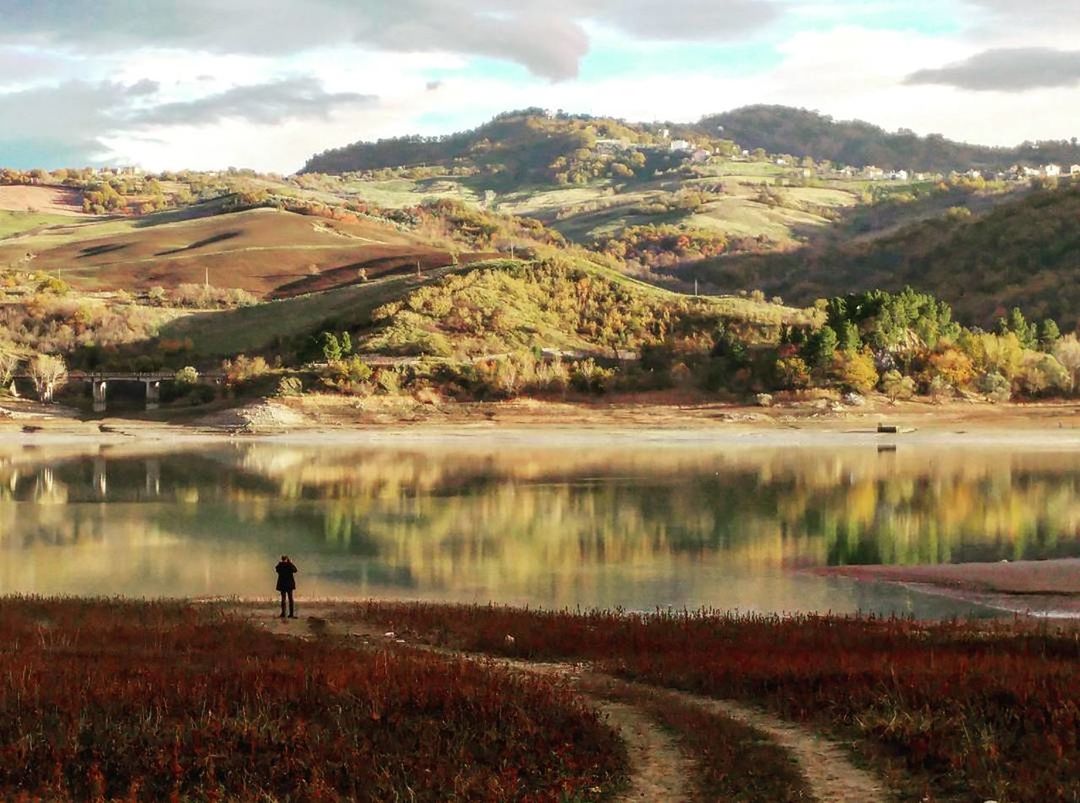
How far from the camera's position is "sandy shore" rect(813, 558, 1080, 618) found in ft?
91.8

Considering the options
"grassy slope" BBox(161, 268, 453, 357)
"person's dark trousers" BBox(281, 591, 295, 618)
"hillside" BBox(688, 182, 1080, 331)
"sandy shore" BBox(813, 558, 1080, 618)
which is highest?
"hillside" BBox(688, 182, 1080, 331)

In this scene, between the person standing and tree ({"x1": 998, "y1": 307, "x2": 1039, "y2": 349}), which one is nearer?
the person standing

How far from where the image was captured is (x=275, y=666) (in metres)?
16.7

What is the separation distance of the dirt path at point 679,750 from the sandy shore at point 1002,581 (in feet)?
42.3

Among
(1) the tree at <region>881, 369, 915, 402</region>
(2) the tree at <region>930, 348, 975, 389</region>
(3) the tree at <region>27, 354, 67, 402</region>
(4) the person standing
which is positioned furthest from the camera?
(3) the tree at <region>27, 354, 67, 402</region>

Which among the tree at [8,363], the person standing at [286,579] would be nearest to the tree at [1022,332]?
the tree at [8,363]

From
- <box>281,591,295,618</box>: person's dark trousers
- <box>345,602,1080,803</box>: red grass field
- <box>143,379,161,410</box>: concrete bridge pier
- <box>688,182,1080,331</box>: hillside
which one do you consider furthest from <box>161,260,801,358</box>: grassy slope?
<box>345,602,1080,803</box>: red grass field

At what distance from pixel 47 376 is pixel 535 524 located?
68.8 m

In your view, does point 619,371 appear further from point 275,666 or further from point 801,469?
point 275,666

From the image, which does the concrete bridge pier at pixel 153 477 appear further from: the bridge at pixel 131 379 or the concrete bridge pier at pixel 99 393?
the concrete bridge pier at pixel 99 393

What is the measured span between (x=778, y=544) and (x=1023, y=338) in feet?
250

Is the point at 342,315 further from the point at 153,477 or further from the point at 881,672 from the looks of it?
the point at 881,672

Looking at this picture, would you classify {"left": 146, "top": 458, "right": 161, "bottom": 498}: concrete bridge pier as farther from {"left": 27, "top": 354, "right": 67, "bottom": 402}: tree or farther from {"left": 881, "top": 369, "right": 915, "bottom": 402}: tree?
{"left": 881, "top": 369, "right": 915, "bottom": 402}: tree

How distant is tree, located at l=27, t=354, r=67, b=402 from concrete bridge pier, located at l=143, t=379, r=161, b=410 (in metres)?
6.93
